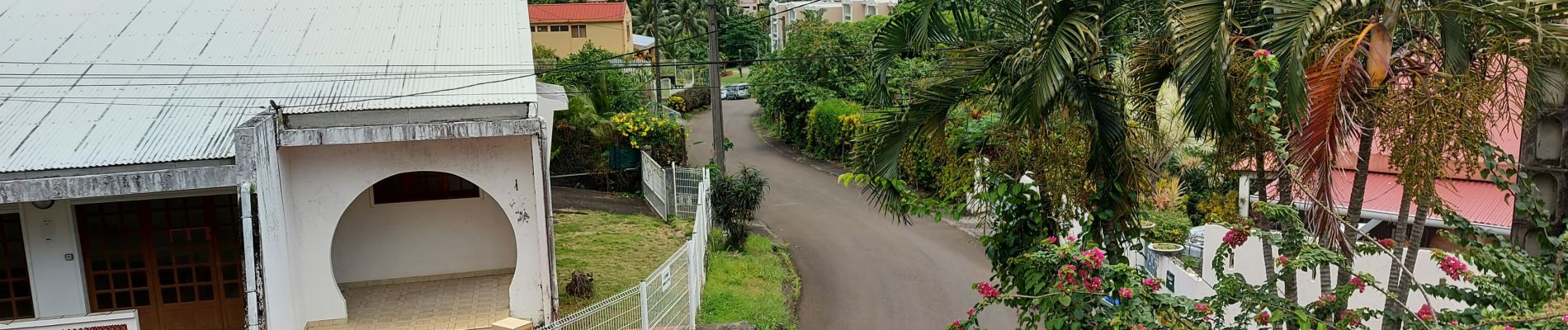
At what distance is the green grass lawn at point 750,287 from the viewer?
41.4 ft

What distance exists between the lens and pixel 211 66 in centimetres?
1191

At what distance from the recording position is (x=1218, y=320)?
17.8ft

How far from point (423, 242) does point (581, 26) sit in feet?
86.7

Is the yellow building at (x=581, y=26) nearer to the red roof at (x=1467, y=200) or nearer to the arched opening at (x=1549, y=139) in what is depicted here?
the red roof at (x=1467, y=200)

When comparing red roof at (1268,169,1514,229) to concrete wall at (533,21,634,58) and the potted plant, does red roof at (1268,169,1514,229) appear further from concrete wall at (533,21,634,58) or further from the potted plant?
concrete wall at (533,21,634,58)

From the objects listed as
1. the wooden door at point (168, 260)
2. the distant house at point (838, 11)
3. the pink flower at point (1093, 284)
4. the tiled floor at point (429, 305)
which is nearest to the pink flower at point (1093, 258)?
the pink flower at point (1093, 284)

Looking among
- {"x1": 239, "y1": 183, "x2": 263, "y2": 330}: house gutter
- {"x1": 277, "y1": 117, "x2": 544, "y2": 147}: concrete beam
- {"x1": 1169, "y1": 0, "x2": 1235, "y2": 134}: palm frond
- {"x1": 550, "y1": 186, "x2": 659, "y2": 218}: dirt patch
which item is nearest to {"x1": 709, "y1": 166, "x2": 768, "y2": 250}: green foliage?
{"x1": 550, "y1": 186, "x2": 659, "y2": 218}: dirt patch

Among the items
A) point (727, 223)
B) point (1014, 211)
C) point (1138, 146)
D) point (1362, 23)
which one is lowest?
point (727, 223)

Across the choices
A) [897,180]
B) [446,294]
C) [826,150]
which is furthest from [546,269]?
[826,150]

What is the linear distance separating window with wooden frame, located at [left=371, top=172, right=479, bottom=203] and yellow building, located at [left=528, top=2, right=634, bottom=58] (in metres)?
25.2

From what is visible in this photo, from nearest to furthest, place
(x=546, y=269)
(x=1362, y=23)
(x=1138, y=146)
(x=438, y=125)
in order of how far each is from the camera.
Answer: (x=1362, y=23)
(x=1138, y=146)
(x=438, y=125)
(x=546, y=269)

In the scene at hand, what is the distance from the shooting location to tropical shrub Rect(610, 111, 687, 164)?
20844 mm

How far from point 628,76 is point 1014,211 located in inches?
899

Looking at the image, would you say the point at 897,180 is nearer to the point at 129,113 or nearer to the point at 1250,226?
the point at 1250,226
